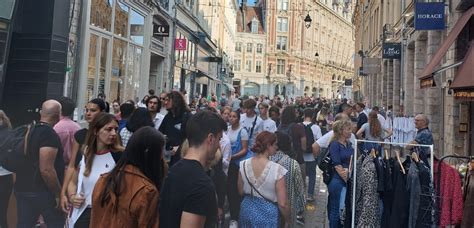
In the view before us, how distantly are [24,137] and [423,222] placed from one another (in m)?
4.28

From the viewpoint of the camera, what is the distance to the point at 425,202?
5023mm

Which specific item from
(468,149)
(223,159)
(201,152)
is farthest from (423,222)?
(468,149)

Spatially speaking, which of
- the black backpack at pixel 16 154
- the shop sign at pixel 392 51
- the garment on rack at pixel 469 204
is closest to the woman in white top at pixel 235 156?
the black backpack at pixel 16 154

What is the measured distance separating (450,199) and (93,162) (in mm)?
3764

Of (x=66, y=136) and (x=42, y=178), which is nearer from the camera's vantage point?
(x=42, y=178)

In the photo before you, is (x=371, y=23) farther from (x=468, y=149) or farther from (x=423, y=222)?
(x=423, y=222)

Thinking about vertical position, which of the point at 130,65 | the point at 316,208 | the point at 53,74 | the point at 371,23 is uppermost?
the point at 371,23

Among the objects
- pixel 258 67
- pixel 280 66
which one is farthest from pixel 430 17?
pixel 280 66

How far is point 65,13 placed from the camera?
11.2 metres

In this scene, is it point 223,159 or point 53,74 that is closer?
point 223,159

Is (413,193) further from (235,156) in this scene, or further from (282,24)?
(282,24)

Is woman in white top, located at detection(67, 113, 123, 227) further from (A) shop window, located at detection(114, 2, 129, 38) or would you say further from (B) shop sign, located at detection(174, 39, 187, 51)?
(B) shop sign, located at detection(174, 39, 187, 51)

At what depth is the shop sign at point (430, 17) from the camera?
10953 mm

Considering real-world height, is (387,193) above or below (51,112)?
below
